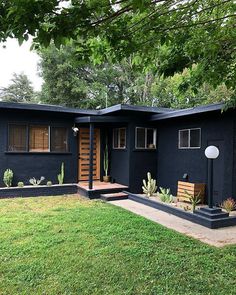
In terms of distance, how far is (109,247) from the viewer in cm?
407

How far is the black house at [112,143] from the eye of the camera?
313 inches

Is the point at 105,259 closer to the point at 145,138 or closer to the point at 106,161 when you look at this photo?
the point at 145,138

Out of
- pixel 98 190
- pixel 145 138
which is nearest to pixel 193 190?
pixel 145 138

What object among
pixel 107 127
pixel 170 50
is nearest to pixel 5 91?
pixel 107 127

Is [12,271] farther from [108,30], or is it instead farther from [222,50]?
[222,50]

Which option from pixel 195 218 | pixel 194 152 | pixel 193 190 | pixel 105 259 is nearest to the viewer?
pixel 105 259

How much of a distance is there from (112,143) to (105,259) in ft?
21.7

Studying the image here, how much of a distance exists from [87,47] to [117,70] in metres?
20.3

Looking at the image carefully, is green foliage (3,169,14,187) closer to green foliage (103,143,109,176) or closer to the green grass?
the green grass

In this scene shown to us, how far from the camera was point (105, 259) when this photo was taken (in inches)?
143

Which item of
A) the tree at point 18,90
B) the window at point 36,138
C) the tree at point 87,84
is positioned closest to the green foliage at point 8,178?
the window at point 36,138

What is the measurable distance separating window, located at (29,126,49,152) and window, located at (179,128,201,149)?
4592 mm

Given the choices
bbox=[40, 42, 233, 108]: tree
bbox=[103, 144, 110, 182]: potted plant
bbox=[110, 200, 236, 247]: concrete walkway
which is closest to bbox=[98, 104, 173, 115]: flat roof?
bbox=[103, 144, 110, 182]: potted plant

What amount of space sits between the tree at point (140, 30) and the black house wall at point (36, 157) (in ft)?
18.6
